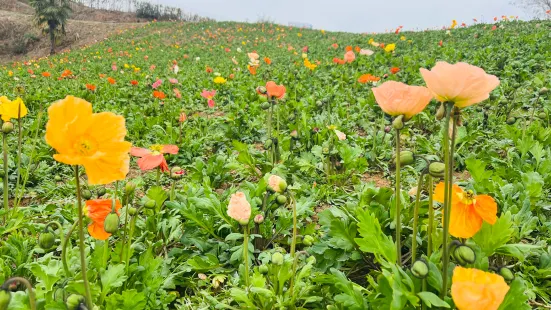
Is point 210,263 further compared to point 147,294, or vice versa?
point 210,263

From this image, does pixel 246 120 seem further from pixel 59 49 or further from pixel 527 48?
pixel 59 49

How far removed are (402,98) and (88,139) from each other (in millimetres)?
833

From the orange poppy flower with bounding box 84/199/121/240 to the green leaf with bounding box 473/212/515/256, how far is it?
1.31 m

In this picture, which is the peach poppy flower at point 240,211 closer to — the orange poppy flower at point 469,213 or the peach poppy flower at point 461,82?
the orange poppy flower at point 469,213

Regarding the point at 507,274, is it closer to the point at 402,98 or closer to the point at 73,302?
the point at 402,98

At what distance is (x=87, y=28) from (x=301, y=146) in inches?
1252

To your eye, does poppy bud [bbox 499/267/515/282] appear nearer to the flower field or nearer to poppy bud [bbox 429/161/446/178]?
the flower field

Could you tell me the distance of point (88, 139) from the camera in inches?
38.9

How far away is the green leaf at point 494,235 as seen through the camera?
1392 millimetres

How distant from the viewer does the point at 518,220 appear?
5.49 ft

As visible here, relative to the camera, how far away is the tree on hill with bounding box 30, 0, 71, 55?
27.0 meters

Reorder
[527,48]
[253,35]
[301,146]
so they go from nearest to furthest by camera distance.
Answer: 1. [301,146]
2. [527,48]
3. [253,35]

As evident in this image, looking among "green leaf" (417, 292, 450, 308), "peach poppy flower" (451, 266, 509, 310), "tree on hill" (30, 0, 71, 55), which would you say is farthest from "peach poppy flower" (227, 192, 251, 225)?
"tree on hill" (30, 0, 71, 55)

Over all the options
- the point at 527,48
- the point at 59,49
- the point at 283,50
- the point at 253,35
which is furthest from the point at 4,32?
the point at 527,48
